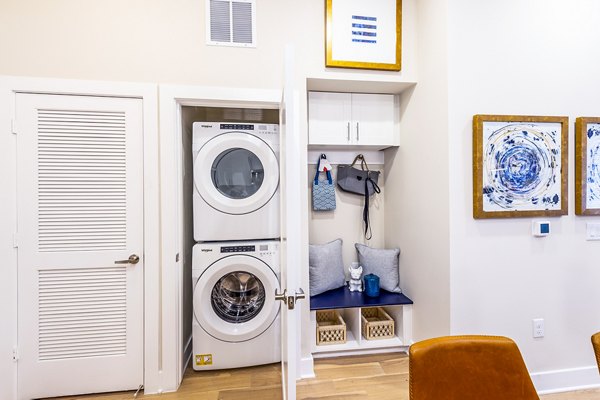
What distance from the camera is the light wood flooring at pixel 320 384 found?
1.69 metres

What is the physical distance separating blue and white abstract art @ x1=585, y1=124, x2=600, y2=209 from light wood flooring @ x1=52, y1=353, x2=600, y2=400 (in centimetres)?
121

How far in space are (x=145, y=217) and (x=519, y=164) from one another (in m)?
2.35

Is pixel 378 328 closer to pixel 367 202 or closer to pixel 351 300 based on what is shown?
pixel 351 300

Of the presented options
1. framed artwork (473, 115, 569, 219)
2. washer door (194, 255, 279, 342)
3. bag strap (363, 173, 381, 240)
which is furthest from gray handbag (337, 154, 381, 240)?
washer door (194, 255, 279, 342)

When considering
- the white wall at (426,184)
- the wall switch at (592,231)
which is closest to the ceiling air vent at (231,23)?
the white wall at (426,184)

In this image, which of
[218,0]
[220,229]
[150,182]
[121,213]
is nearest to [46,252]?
[121,213]

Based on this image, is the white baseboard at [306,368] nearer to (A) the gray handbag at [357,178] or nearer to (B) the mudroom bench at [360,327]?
(B) the mudroom bench at [360,327]

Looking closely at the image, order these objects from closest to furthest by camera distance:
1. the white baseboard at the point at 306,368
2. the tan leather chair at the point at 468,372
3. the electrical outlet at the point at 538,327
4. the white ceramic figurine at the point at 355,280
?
the tan leather chair at the point at 468,372 → the electrical outlet at the point at 538,327 → the white baseboard at the point at 306,368 → the white ceramic figurine at the point at 355,280

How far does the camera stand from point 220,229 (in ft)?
6.26

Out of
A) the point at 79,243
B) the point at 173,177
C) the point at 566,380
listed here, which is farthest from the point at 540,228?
the point at 79,243

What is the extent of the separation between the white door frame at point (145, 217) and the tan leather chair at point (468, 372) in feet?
5.11

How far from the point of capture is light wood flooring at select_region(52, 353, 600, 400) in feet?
5.56

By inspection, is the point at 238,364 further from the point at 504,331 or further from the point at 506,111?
the point at 506,111

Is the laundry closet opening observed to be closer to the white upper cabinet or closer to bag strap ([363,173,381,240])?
the white upper cabinet
